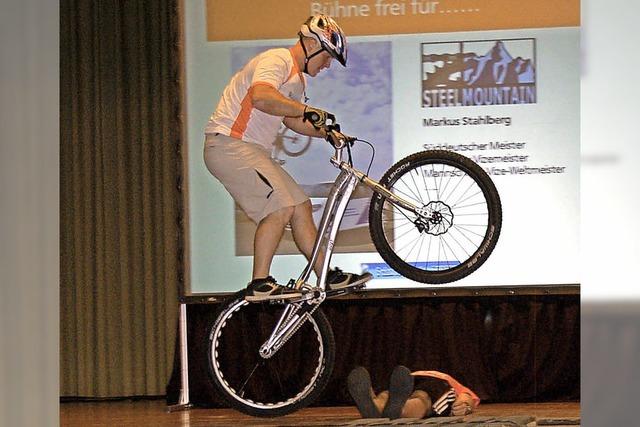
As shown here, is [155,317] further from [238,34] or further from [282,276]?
[238,34]

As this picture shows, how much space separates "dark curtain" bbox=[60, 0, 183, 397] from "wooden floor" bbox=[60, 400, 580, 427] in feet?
1.36

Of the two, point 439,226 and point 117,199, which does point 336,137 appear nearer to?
point 439,226

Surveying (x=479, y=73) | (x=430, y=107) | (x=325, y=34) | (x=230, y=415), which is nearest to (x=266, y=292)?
(x=230, y=415)

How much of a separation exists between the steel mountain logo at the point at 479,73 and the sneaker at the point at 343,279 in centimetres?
111

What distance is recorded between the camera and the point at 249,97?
483 cm

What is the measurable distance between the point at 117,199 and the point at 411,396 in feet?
7.66

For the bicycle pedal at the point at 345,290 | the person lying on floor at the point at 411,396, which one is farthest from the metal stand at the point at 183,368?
the person lying on floor at the point at 411,396

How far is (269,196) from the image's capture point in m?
4.71

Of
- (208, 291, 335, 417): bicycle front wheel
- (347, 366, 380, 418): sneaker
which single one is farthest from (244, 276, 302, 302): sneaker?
(208, 291, 335, 417): bicycle front wheel

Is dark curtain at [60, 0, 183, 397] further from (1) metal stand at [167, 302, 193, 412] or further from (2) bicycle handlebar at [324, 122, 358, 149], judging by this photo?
(2) bicycle handlebar at [324, 122, 358, 149]

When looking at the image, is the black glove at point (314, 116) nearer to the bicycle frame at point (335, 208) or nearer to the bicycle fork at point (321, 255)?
the bicycle frame at point (335, 208)

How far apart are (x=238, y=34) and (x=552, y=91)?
1645mm

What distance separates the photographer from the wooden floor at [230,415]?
15.8 feet
